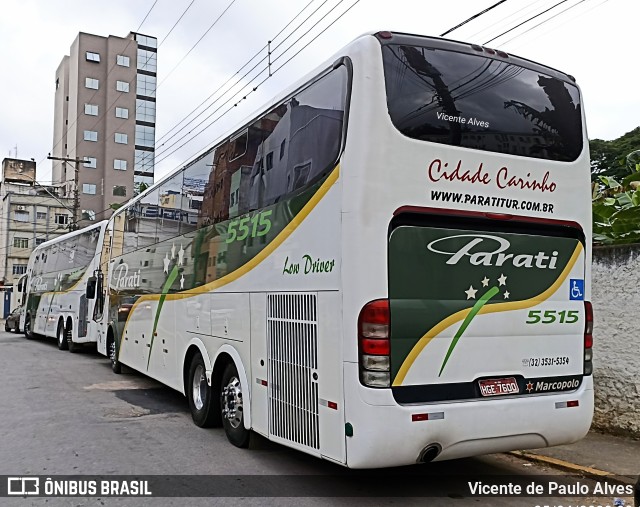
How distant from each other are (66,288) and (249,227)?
49.0 ft

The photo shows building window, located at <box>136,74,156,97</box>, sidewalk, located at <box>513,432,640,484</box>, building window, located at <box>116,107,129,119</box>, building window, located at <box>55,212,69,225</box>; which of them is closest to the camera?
sidewalk, located at <box>513,432,640,484</box>

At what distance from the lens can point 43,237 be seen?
2350 inches

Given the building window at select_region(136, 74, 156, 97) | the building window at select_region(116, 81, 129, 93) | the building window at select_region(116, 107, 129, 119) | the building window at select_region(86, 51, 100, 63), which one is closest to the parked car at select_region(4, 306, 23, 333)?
the building window at select_region(116, 107, 129, 119)

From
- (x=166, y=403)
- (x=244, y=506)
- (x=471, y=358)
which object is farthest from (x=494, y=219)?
(x=166, y=403)

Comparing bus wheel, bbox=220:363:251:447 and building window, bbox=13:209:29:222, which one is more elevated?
building window, bbox=13:209:29:222

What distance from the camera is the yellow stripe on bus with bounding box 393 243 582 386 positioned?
4.93 m

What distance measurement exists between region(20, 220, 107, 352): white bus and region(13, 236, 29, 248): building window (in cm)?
3755

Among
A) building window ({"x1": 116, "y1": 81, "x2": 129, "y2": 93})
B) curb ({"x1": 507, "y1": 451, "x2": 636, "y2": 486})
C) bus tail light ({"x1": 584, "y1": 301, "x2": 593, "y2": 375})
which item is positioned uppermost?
building window ({"x1": 116, "y1": 81, "x2": 129, "y2": 93})

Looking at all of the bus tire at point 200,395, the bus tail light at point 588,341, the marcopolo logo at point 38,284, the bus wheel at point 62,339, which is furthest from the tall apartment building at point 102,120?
the bus tail light at point 588,341

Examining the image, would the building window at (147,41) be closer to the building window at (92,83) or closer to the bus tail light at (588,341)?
the building window at (92,83)

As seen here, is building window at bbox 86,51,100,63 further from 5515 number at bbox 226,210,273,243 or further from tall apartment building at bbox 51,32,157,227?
5515 number at bbox 226,210,273,243

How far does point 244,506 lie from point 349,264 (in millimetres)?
2354

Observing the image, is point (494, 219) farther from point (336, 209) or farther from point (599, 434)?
point (599, 434)

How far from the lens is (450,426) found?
5.01 meters
